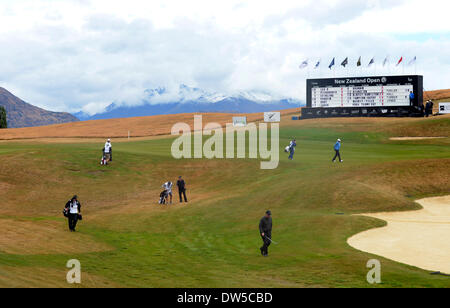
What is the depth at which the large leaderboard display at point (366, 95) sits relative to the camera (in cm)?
7781

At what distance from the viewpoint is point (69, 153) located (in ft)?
181

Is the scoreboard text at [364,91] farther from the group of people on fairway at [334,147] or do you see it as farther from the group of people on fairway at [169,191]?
the group of people on fairway at [169,191]

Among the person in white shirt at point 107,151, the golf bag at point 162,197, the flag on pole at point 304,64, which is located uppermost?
the flag on pole at point 304,64

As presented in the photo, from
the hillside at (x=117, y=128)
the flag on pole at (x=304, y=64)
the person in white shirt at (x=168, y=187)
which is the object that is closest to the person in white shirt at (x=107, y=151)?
the person in white shirt at (x=168, y=187)

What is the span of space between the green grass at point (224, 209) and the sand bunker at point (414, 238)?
1.02 meters

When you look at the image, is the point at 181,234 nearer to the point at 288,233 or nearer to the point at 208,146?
the point at 288,233

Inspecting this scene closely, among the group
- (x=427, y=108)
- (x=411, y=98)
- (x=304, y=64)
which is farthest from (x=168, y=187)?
(x=427, y=108)

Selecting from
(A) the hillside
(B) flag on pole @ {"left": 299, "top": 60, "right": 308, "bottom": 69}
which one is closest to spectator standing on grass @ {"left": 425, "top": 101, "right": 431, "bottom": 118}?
(B) flag on pole @ {"left": 299, "top": 60, "right": 308, "bottom": 69}

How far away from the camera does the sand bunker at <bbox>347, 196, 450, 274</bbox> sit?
22.2 m

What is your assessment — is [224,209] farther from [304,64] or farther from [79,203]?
[304,64]

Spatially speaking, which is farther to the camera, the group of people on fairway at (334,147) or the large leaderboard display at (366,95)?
the large leaderboard display at (366,95)

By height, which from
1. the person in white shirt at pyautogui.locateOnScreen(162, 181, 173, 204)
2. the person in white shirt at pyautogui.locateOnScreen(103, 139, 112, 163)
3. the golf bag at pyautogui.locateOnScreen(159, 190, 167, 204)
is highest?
the person in white shirt at pyautogui.locateOnScreen(103, 139, 112, 163)

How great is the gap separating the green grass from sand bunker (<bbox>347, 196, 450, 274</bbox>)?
3.34 ft

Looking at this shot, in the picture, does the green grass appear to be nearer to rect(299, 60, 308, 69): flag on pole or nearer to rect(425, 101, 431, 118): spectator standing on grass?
rect(425, 101, 431, 118): spectator standing on grass
